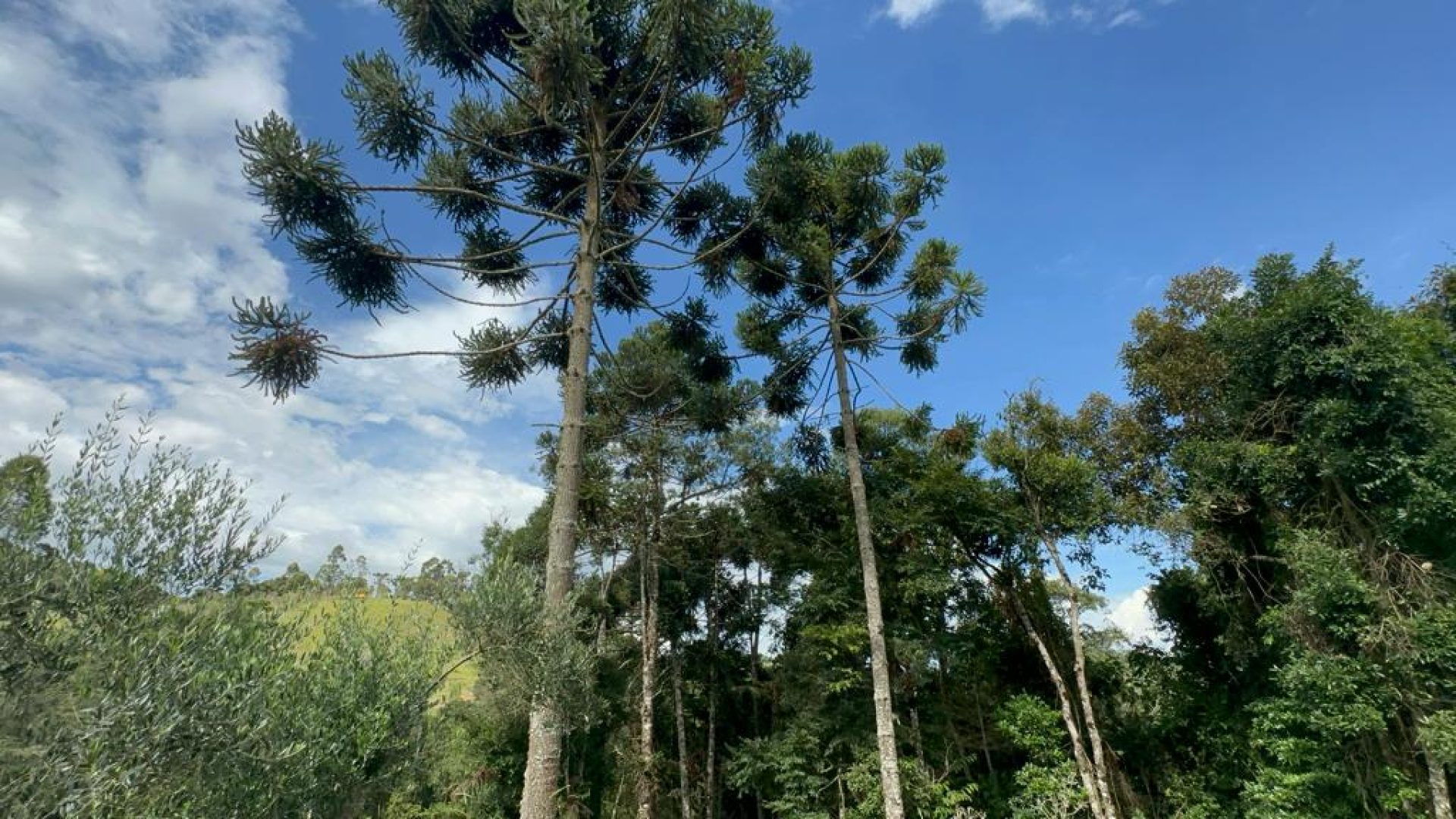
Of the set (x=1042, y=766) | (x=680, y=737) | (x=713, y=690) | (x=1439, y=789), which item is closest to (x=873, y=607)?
(x=1042, y=766)

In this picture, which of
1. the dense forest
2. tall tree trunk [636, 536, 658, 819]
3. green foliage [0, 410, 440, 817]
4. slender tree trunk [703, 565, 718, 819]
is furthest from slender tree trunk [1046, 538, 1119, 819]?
green foliage [0, 410, 440, 817]

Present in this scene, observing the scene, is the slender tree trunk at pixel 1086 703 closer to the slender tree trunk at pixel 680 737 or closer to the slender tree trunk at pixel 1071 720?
the slender tree trunk at pixel 1071 720

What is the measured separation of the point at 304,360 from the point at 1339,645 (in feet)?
49.3

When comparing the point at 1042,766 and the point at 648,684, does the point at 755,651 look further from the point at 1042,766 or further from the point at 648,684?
the point at 1042,766

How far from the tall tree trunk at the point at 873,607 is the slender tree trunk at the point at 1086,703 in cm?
463

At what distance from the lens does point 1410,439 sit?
941 cm

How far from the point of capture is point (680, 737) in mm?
18391

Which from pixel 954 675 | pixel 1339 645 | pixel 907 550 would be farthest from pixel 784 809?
pixel 1339 645

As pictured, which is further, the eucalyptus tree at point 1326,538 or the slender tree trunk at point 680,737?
the slender tree trunk at point 680,737

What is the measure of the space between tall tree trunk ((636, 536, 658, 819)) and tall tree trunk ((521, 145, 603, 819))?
10.9m

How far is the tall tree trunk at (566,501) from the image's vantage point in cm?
465

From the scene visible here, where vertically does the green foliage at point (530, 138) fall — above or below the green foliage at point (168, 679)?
above

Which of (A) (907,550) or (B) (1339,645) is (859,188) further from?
(B) (1339,645)

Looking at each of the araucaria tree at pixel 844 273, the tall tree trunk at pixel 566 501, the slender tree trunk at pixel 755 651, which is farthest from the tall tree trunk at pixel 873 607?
the slender tree trunk at pixel 755 651
